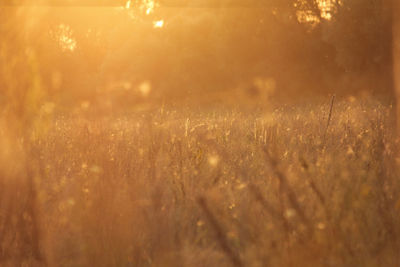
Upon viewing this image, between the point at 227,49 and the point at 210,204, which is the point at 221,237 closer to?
the point at 210,204

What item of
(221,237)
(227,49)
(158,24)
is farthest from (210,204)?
(158,24)

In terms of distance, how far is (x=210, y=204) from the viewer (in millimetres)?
3352

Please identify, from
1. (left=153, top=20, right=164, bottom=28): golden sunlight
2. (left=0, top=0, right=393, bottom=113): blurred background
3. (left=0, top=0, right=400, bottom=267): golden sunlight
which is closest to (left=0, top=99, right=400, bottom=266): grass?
(left=0, top=0, right=400, bottom=267): golden sunlight

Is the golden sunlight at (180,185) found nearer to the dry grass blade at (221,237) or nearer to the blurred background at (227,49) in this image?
the dry grass blade at (221,237)

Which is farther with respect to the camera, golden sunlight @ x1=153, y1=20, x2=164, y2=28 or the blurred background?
golden sunlight @ x1=153, y1=20, x2=164, y2=28

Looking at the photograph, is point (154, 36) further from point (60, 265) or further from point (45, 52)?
point (60, 265)

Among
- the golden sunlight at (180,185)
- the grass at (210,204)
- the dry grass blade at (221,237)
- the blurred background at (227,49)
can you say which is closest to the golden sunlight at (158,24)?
the blurred background at (227,49)

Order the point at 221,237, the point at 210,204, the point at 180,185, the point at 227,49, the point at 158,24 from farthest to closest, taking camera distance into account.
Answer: the point at 158,24 → the point at 227,49 → the point at 180,185 → the point at 210,204 → the point at 221,237

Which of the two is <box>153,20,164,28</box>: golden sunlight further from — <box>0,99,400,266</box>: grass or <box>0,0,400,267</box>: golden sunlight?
<box>0,99,400,266</box>: grass

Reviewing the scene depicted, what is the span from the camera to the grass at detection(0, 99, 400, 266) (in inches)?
118

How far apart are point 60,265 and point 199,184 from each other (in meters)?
1.06

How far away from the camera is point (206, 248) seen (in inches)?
122

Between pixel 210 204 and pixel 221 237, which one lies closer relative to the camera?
pixel 221 237

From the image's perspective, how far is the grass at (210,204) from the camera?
9.82 feet
